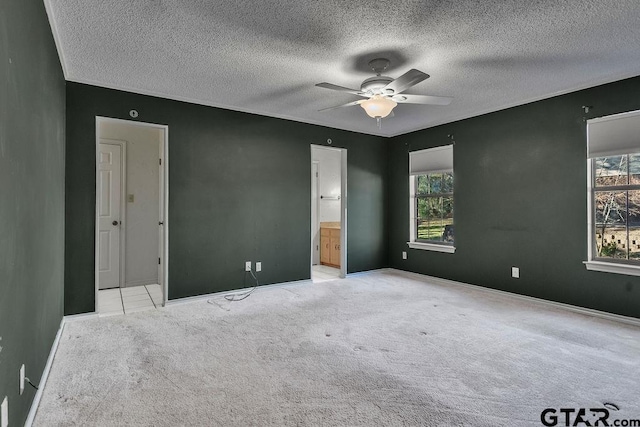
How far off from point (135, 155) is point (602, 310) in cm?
628

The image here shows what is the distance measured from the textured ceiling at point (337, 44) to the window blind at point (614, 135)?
0.41 metres

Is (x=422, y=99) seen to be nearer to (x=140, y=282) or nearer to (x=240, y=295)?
(x=240, y=295)

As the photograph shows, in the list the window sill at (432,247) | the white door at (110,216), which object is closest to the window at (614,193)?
the window sill at (432,247)

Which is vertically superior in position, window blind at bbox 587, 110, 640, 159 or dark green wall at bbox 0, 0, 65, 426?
window blind at bbox 587, 110, 640, 159

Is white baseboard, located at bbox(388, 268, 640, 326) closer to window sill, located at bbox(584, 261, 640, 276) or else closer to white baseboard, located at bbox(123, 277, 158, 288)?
window sill, located at bbox(584, 261, 640, 276)

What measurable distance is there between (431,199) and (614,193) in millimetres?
2364

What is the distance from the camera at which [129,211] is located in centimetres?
508

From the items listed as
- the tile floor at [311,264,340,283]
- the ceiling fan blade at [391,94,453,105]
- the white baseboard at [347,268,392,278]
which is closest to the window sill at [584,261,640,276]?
the ceiling fan blade at [391,94,453,105]

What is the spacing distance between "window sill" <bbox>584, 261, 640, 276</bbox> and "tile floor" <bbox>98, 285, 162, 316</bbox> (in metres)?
4.88

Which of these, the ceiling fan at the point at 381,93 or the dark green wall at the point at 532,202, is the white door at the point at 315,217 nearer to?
the dark green wall at the point at 532,202

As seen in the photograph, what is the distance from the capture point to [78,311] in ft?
11.6

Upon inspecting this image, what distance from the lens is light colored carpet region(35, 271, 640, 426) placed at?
189 centimetres

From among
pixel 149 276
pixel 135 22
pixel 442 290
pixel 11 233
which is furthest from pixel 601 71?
pixel 149 276

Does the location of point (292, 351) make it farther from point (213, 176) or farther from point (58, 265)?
point (213, 176)
